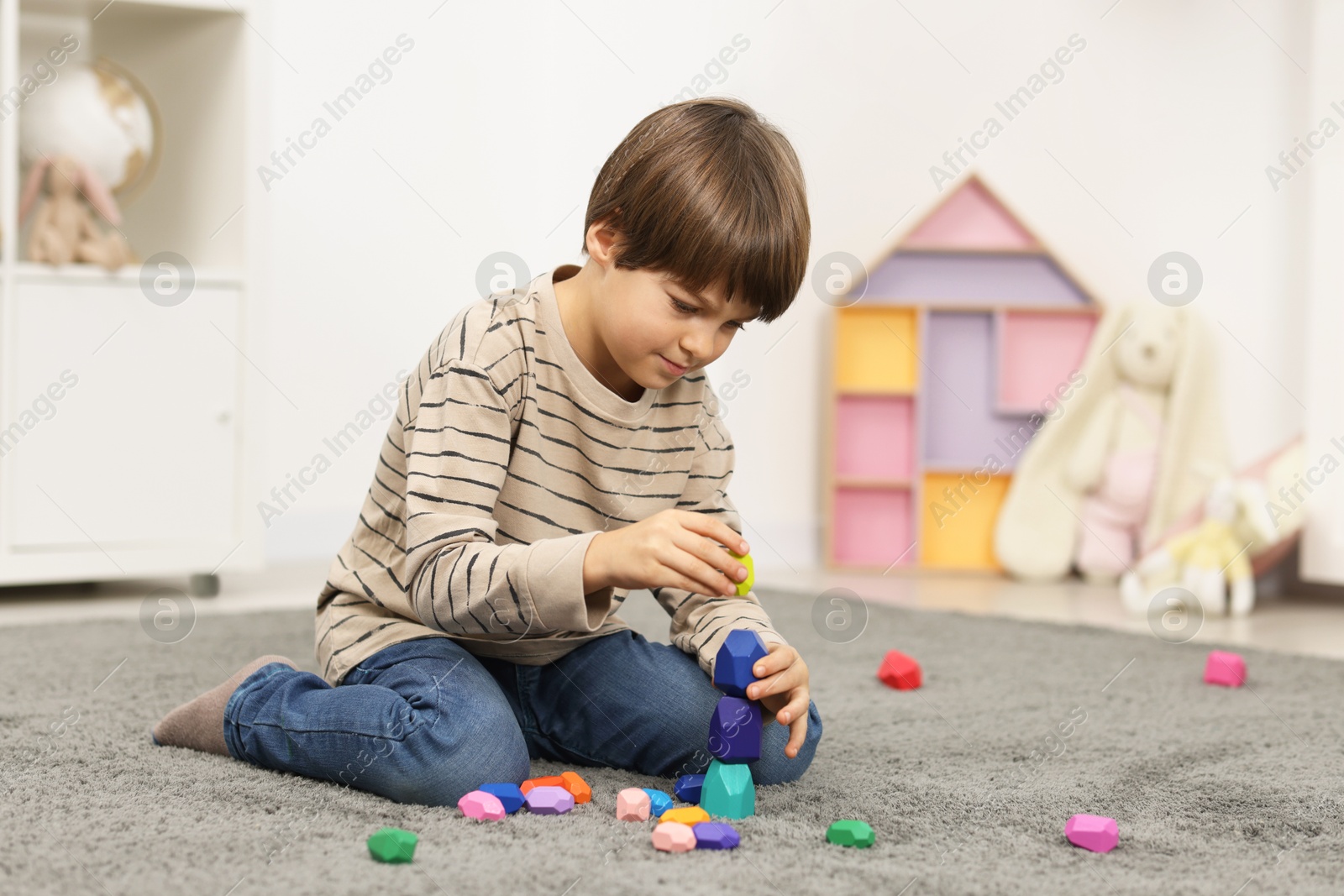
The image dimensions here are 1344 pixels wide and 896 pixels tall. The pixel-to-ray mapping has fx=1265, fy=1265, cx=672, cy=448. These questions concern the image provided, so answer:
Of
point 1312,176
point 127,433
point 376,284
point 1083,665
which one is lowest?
point 1083,665

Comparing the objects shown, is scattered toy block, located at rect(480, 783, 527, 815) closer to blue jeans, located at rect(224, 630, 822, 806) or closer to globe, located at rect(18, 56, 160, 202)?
blue jeans, located at rect(224, 630, 822, 806)

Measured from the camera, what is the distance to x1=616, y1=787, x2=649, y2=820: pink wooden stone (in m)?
0.80

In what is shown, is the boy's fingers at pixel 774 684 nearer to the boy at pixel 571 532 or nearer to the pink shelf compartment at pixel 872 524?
the boy at pixel 571 532

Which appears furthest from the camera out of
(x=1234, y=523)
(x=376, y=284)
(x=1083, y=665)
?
(x=376, y=284)

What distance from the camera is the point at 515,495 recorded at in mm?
896

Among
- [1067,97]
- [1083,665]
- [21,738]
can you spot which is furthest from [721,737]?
[1067,97]

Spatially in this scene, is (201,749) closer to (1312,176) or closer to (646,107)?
(646,107)

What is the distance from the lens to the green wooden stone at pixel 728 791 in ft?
2.63

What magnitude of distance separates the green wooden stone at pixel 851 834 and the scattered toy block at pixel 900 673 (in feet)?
1.66

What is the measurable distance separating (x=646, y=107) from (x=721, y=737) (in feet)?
5.25

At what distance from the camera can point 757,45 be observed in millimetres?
2266

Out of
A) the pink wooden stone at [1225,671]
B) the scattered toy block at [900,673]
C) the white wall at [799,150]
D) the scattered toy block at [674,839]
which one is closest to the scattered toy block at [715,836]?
the scattered toy block at [674,839]

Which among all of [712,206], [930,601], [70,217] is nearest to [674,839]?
[712,206]

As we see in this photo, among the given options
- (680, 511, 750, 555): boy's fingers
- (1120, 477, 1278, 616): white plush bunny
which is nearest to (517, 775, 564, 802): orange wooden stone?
(680, 511, 750, 555): boy's fingers
